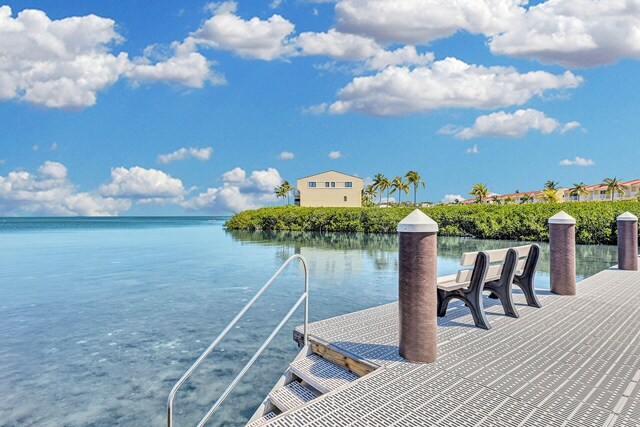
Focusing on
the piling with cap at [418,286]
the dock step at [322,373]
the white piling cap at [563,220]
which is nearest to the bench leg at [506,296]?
the white piling cap at [563,220]

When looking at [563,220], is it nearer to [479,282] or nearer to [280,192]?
[479,282]

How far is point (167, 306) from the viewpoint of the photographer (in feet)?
34.5

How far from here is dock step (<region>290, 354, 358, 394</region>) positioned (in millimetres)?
4148

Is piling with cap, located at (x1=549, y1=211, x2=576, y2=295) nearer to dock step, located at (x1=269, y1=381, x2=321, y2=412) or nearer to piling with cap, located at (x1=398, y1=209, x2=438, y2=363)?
piling with cap, located at (x1=398, y1=209, x2=438, y2=363)

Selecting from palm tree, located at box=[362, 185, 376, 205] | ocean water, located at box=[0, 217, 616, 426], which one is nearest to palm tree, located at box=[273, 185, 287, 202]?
palm tree, located at box=[362, 185, 376, 205]

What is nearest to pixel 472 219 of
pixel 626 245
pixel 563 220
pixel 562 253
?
pixel 626 245

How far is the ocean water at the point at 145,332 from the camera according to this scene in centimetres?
533

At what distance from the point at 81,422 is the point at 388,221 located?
135 ft

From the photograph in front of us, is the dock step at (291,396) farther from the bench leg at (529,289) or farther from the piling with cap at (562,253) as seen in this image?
the piling with cap at (562,253)

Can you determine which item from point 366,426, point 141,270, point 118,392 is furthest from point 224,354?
point 141,270

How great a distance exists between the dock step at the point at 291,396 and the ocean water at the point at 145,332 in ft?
2.87

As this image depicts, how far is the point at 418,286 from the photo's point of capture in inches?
165

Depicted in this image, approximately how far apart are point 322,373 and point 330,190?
65.1 metres

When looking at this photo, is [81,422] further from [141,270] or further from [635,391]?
[141,270]
